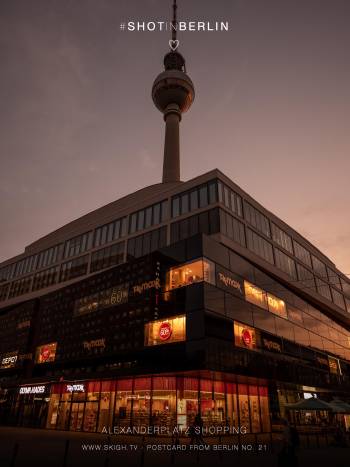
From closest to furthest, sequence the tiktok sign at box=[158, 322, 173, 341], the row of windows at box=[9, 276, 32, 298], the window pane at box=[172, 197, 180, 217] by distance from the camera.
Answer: the tiktok sign at box=[158, 322, 173, 341], the window pane at box=[172, 197, 180, 217], the row of windows at box=[9, 276, 32, 298]

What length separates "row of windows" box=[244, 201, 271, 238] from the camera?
45.2 metres

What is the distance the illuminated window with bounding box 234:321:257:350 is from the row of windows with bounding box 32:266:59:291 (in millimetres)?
34718

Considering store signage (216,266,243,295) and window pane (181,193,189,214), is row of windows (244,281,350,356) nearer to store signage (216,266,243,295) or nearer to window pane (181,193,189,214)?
store signage (216,266,243,295)

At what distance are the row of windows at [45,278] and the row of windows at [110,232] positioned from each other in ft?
32.6

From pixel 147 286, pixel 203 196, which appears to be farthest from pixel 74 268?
pixel 147 286

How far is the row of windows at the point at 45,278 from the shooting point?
189 ft

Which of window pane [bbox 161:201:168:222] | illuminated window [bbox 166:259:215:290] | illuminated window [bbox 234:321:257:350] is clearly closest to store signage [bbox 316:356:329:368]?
illuminated window [bbox 234:321:257:350]

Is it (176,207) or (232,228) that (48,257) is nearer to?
(176,207)

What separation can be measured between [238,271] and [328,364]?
21181 mm

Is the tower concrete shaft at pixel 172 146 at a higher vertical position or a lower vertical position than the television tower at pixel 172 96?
lower

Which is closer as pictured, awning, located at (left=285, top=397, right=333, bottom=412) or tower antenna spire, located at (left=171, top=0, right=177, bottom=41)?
awning, located at (left=285, top=397, right=333, bottom=412)

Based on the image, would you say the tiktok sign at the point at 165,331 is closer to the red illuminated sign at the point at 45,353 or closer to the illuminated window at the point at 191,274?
the illuminated window at the point at 191,274

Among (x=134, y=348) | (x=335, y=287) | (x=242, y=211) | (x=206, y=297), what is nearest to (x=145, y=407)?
(x=134, y=348)

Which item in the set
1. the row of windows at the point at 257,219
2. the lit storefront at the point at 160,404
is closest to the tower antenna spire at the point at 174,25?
the row of windows at the point at 257,219
